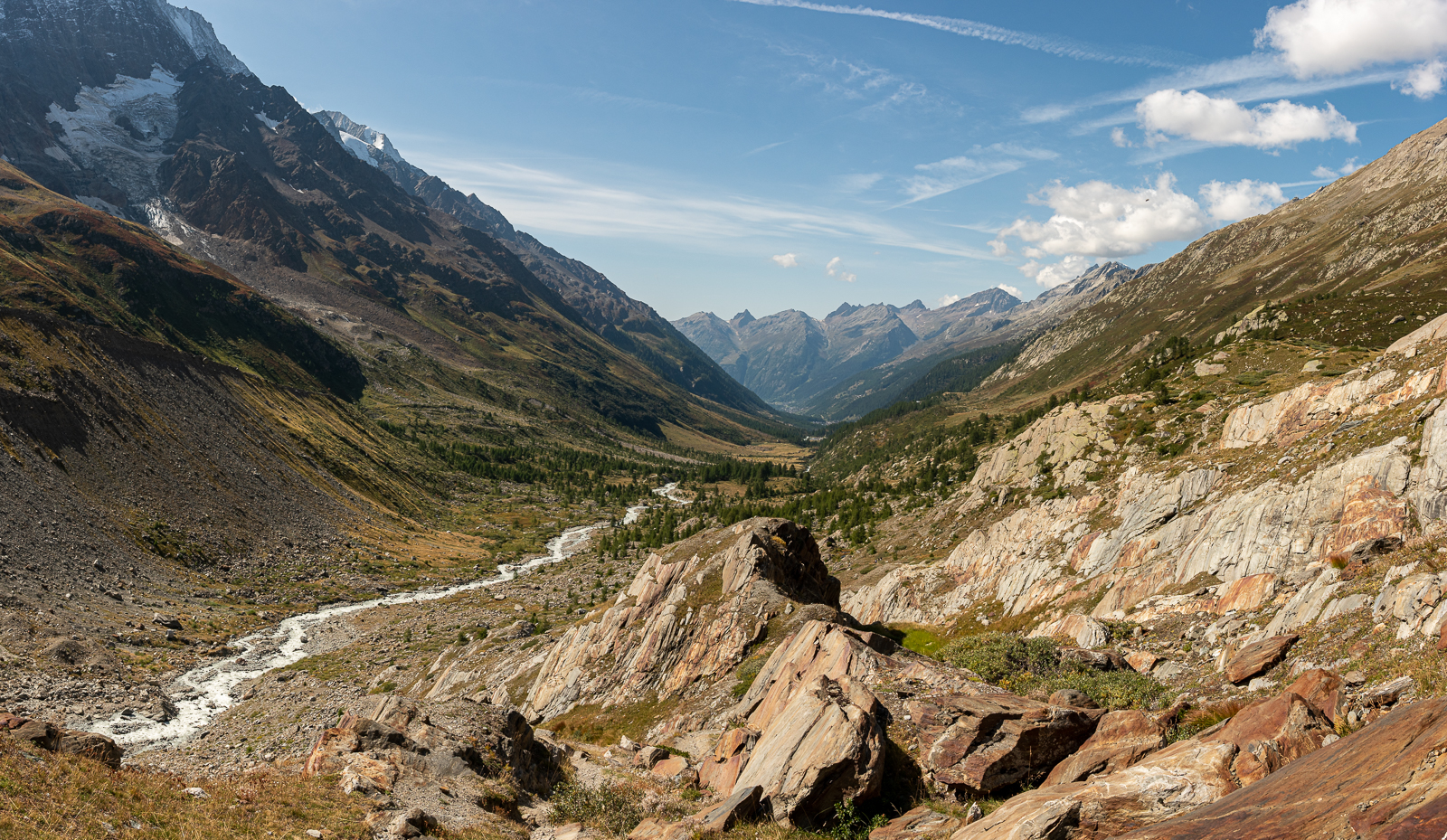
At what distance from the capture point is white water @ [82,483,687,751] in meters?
48.9

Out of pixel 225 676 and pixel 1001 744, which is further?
pixel 225 676

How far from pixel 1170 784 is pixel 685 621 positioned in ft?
97.9

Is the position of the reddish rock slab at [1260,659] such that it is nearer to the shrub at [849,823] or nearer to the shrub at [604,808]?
the shrub at [849,823]

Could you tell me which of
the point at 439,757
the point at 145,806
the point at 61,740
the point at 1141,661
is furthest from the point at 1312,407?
the point at 61,740

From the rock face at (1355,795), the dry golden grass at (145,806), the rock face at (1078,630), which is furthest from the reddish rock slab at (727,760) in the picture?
the rock face at (1078,630)

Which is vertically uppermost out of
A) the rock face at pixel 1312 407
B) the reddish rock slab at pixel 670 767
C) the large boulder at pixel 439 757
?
the rock face at pixel 1312 407

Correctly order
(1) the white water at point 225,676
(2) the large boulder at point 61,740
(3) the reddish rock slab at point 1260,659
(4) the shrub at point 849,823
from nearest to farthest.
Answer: (4) the shrub at point 849,823 → (2) the large boulder at point 61,740 → (3) the reddish rock slab at point 1260,659 → (1) the white water at point 225,676

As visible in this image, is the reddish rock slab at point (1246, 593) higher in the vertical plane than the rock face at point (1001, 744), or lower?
higher

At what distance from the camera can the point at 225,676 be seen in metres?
63.4

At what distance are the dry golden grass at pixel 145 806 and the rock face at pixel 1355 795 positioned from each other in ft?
73.8

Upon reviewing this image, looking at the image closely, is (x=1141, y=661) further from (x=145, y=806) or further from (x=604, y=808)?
(x=145, y=806)

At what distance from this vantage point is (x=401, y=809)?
21391mm

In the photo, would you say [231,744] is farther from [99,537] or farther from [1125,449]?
[1125,449]

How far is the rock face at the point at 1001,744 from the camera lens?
18.6 meters
